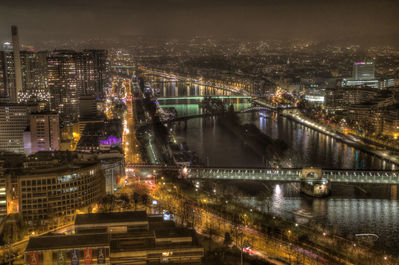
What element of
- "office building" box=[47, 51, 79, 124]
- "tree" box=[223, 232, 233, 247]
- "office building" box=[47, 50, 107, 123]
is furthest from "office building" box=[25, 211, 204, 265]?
"office building" box=[47, 51, 79, 124]

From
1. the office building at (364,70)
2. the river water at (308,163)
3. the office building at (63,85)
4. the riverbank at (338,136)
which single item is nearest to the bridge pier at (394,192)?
the river water at (308,163)

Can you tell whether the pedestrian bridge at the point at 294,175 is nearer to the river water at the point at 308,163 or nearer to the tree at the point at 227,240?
the river water at the point at 308,163

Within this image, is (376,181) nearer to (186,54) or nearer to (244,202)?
(244,202)

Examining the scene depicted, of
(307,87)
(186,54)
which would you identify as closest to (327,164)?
(307,87)

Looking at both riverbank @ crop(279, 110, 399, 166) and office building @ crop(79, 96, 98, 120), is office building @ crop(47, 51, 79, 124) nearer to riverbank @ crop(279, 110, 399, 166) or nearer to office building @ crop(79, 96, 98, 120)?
office building @ crop(79, 96, 98, 120)

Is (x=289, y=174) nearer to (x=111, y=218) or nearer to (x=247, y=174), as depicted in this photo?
(x=247, y=174)

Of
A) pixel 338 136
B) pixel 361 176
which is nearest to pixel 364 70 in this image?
pixel 338 136

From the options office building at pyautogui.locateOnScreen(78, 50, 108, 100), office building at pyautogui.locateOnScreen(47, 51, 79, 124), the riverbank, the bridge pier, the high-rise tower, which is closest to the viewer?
the bridge pier
